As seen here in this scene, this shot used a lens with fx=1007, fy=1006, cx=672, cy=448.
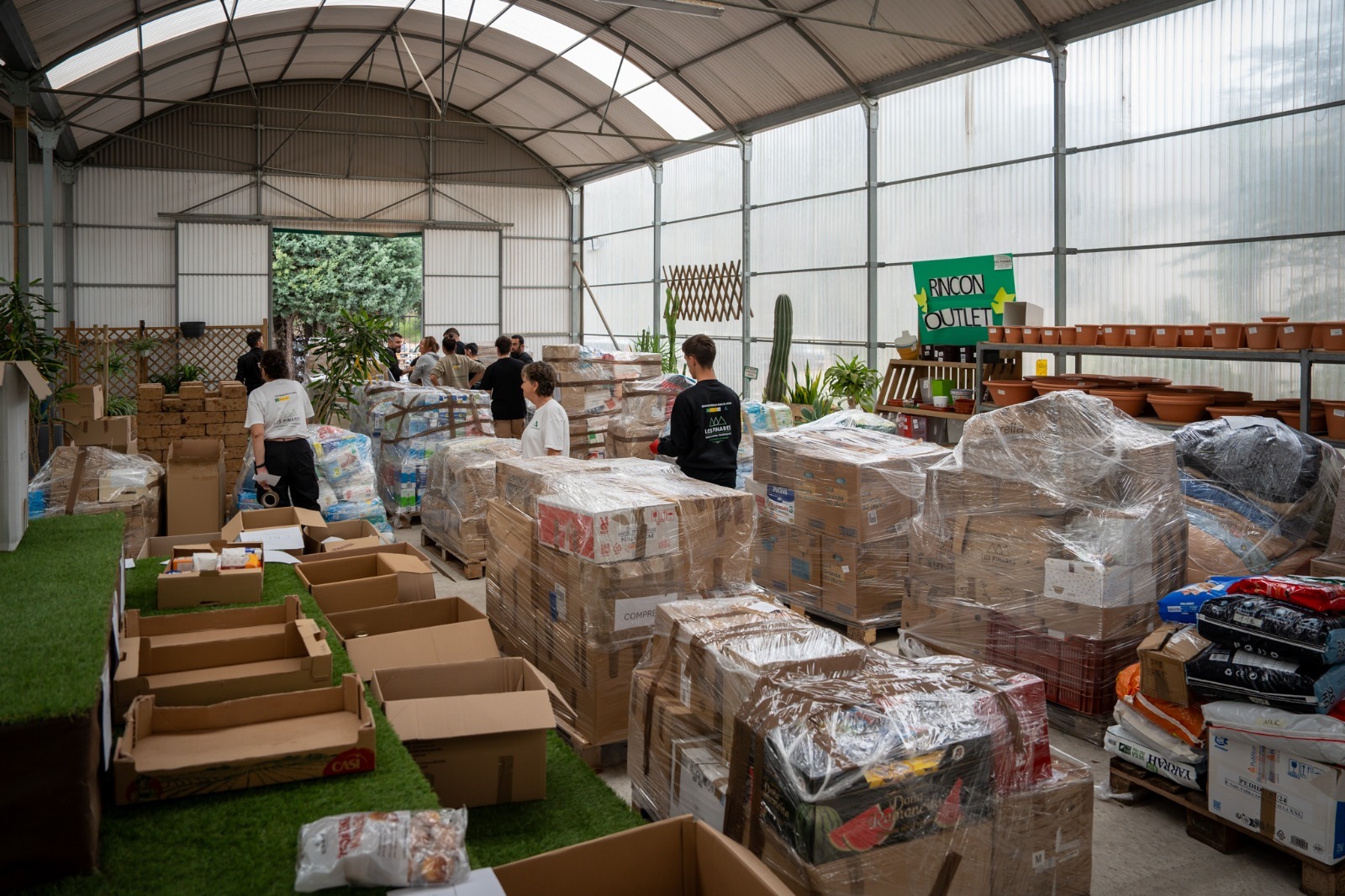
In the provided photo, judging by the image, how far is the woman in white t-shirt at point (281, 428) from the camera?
20.1 ft

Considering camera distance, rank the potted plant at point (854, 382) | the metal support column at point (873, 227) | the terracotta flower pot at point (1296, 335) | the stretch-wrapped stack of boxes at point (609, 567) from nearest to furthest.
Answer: the stretch-wrapped stack of boxes at point (609, 567) < the terracotta flower pot at point (1296, 335) < the potted plant at point (854, 382) < the metal support column at point (873, 227)

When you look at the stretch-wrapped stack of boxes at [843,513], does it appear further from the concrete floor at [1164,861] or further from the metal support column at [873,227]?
the metal support column at [873,227]

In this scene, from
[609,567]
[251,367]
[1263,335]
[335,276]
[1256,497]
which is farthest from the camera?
[335,276]

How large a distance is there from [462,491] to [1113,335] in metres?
4.83

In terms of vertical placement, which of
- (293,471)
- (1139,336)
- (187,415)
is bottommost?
(293,471)

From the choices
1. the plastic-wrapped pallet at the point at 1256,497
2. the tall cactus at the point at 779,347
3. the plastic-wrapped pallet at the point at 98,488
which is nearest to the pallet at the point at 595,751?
the plastic-wrapped pallet at the point at 1256,497

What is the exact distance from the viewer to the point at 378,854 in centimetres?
165

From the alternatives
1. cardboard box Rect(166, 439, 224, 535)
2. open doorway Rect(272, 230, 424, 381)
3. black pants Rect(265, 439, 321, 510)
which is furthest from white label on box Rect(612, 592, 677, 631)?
open doorway Rect(272, 230, 424, 381)

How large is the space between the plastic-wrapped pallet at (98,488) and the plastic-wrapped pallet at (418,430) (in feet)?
7.60

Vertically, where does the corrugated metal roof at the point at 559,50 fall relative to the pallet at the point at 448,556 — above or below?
above

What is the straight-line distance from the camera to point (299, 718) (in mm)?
2254

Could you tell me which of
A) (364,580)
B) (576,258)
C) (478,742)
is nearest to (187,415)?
(364,580)

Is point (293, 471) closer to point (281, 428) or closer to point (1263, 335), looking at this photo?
point (281, 428)

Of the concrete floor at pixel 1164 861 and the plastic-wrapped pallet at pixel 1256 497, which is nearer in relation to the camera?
the concrete floor at pixel 1164 861
